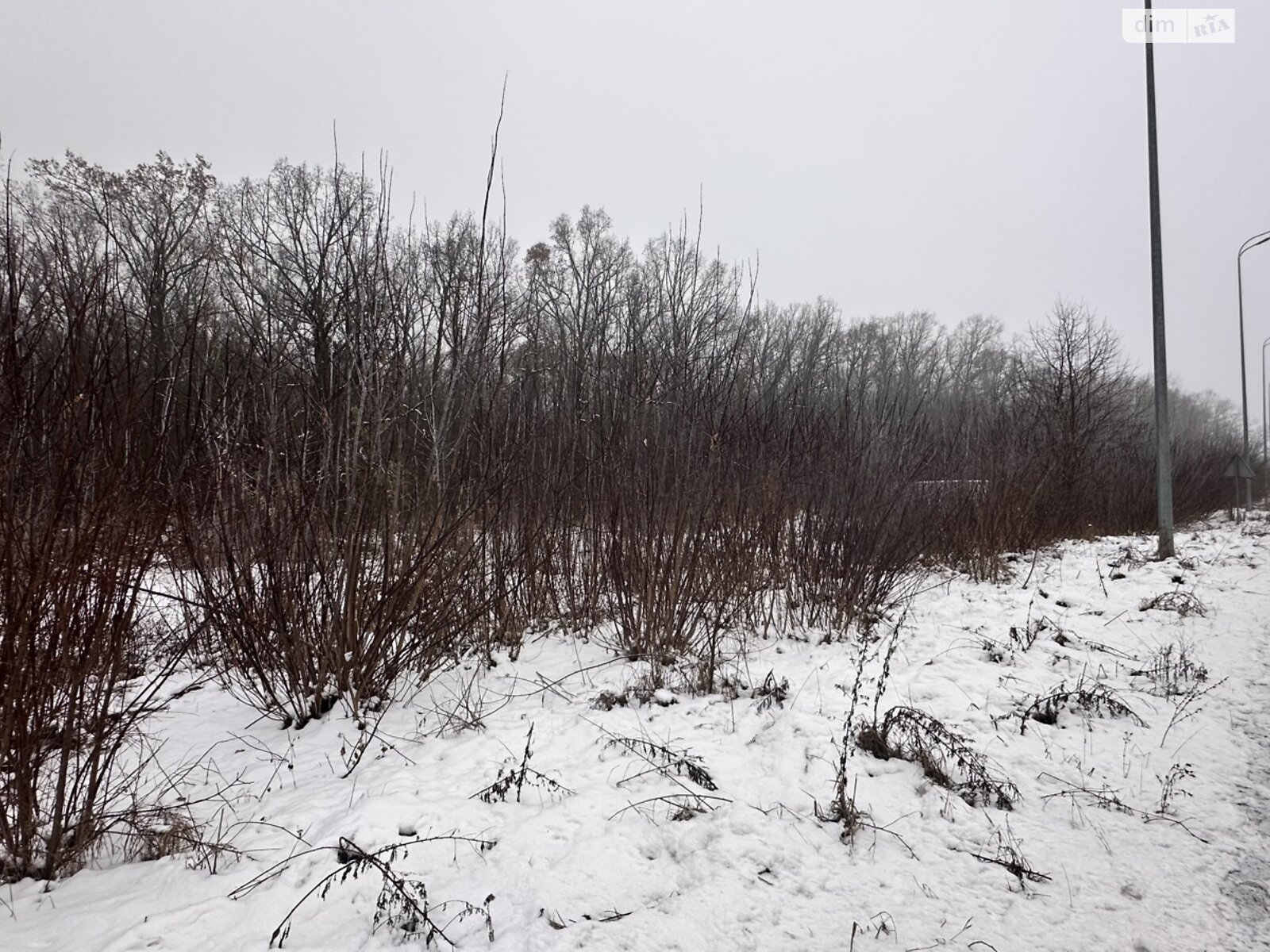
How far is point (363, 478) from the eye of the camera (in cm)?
296

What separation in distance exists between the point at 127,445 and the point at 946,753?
3.46 m

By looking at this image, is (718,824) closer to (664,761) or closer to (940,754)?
(664,761)

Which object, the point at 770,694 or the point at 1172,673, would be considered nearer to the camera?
the point at 770,694

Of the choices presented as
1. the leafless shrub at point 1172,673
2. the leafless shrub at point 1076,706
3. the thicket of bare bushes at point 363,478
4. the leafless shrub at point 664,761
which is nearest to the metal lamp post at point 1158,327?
the thicket of bare bushes at point 363,478

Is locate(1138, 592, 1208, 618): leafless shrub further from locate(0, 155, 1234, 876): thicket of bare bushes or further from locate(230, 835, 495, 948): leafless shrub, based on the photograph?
locate(230, 835, 495, 948): leafless shrub

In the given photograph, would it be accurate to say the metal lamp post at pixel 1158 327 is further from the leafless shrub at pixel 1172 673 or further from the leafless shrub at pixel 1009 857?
the leafless shrub at pixel 1009 857

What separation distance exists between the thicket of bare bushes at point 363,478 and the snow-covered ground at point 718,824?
1.22ft

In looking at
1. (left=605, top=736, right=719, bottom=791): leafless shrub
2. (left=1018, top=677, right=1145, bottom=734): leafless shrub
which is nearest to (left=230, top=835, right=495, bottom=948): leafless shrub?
(left=605, top=736, right=719, bottom=791): leafless shrub

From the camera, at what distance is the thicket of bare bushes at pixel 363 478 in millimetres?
1761

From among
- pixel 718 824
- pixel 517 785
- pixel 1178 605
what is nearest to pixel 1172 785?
pixel 718 824

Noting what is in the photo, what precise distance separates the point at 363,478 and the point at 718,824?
88.0 inches

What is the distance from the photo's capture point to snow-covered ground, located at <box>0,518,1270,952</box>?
175cm

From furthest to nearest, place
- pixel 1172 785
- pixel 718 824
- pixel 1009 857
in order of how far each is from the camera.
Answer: pixel 1172 785 < pixel 718 824 < pixel 1009 857

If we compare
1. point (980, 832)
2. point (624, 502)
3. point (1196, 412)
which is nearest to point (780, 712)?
point (980, 832)
